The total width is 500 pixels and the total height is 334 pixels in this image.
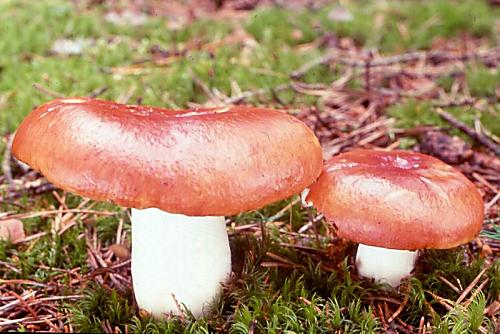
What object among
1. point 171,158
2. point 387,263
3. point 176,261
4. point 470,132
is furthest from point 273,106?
point 171,158

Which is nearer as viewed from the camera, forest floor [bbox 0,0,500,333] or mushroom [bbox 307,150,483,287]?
mushroom [bbox 307,150,483,287]

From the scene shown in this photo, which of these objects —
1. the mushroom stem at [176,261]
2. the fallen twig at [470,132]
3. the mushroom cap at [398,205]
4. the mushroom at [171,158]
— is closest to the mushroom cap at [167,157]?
the mushroom at [171,158]

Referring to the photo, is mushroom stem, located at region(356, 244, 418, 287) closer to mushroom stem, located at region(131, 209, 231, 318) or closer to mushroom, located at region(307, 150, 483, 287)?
mushroom, located at region(307, 150, 483, 287)

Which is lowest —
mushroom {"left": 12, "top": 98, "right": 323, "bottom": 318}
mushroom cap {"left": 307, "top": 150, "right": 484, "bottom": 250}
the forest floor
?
the forest floor

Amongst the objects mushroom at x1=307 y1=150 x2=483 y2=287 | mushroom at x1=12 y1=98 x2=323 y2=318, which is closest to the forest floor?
mushroom at x1=307 y1=150 x2=483 y2=287

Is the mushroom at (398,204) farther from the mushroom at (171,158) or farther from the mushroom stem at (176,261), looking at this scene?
the mushroom stem at (176,261)

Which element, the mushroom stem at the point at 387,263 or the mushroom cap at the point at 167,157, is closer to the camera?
the mushroom cap at the point at 167,157

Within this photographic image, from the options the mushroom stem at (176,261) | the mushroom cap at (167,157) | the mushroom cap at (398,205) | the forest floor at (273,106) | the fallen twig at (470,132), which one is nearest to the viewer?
the mushroom cap at (167,157)

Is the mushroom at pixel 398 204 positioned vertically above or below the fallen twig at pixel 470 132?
above

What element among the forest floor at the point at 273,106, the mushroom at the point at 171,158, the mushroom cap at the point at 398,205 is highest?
the mushroom at the point at 171,158

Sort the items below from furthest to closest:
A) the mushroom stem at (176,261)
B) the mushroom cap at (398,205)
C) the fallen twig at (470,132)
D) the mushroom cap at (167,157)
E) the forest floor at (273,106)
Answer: the fallen twig at (470,132), the forest floor at (273,106), the mushroom stem at (176,261), the mushroom cap at (398,205), the mushroom cap at (167,157)
